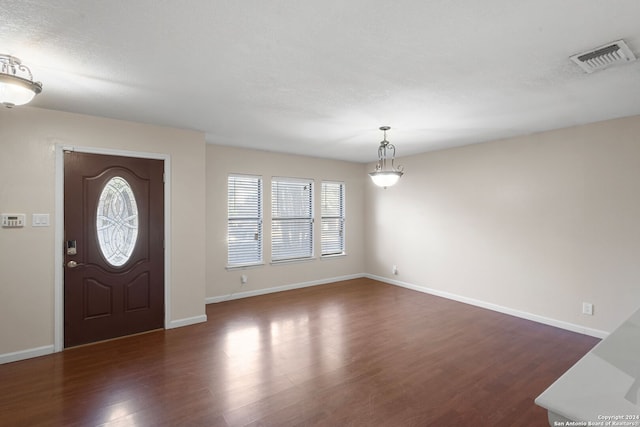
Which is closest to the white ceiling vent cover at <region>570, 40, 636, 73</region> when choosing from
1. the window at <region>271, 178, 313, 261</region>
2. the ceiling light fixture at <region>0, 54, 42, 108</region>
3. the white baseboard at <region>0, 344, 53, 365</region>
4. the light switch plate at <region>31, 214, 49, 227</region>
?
the ceiling light fixture at <region>0, 54, 42, 108</region>

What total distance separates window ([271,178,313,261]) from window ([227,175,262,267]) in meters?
0.28

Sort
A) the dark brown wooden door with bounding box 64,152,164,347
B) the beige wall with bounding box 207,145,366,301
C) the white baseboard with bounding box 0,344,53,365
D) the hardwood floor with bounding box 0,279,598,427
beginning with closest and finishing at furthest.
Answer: the hardwood floor with bounding box 0,279,598,427, the white baseboard with bounding box 0,344,53,365, the dark brown wooden door with bounding box 64,152,164,347, the beige wall with bounding box 207,145,366,301

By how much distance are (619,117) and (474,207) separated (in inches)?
76.4

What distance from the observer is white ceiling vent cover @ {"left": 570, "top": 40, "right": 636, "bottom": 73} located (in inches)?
77.0

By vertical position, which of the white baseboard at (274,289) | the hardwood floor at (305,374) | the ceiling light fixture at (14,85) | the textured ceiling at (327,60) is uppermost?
the textured ceiling at (327,60)

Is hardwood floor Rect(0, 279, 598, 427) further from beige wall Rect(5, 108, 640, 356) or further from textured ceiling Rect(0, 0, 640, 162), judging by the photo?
textured ceiling Rect(0, 0, 640, 162)

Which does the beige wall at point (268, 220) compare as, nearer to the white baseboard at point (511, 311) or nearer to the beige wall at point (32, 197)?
the white baseboard at point (511, 311)

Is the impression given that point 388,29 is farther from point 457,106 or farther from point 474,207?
point 474,207

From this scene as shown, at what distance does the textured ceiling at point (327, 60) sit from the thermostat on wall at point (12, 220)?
1156 millimetres

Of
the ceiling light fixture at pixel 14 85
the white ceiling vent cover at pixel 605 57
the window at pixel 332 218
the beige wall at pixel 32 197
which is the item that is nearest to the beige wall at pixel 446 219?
the beige wall at pixel 32 197

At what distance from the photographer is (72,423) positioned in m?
2.09

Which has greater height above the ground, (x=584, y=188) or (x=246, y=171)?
(x=246, y=171)

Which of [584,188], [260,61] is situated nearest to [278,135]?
[260,61]

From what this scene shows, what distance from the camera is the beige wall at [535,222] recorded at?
11.3ft
